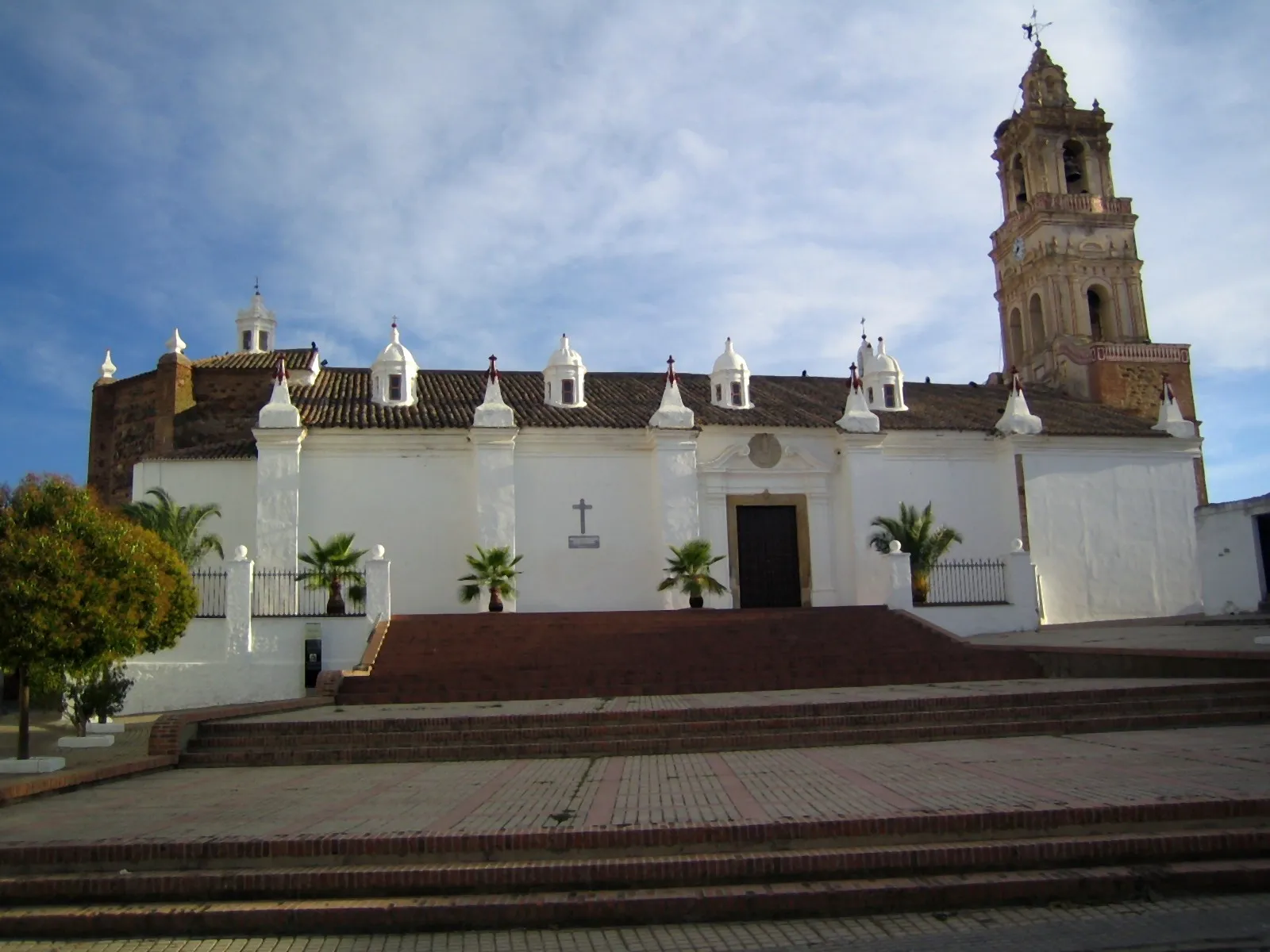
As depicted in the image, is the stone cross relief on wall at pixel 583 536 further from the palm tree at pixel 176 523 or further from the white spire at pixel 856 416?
the palm tree at pixel 176 523

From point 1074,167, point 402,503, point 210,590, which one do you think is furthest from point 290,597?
point 1074,167

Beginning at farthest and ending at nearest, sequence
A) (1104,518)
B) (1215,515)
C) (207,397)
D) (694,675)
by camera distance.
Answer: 1. (207,397)
2. (1104,518)
3. (1215,515)
4. (694,675)

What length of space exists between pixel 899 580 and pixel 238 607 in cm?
1236

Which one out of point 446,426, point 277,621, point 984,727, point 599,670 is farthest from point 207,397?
point 984,727

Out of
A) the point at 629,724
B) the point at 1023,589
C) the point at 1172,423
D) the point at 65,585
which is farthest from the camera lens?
the point at 1172,423

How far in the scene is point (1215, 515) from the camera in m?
20.5

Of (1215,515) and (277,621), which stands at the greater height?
(1215,515)

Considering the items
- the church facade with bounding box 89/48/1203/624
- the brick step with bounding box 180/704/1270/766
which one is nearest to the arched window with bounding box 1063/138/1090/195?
the church facade with bounding box 89/48/1203/624

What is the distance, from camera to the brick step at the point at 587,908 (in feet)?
19.2

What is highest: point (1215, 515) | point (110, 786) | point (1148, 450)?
point (1148, 450)

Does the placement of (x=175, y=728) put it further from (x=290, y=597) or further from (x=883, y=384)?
(x=883, y=384)

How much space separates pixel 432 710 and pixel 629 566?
397 inches

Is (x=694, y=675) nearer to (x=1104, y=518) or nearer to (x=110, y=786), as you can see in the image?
(x=110, y=786)

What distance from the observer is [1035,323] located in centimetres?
3369
